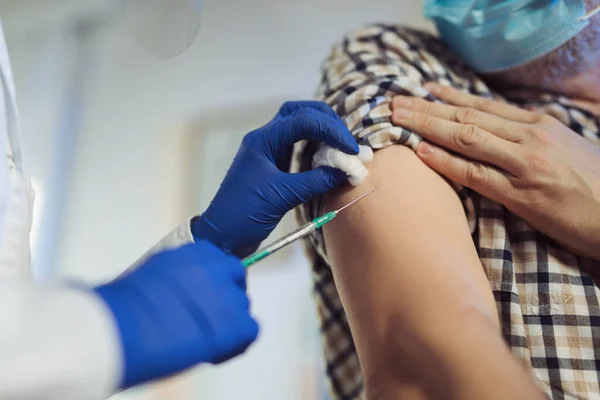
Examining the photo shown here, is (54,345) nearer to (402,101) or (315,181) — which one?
(315,181)

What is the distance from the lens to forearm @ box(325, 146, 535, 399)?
1.76ft

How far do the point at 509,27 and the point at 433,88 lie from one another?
0.45ft

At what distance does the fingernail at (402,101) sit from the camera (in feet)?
2.37

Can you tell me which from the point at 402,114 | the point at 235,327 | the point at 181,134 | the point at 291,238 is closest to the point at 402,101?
the point at 402,114

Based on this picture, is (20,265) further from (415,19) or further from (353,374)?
(415,19)

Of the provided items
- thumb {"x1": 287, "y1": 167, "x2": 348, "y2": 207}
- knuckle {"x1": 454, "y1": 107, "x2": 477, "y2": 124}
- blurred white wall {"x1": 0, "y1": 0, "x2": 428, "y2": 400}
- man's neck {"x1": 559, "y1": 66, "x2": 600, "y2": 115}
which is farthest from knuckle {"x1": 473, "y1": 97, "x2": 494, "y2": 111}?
blurred white wall {"x1": 0, "y1": 0, "x2": 428, "y2": 400}

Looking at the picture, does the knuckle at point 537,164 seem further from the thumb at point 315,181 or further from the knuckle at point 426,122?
the thumb at point 315,181

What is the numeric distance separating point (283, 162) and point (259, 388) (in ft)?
2.95

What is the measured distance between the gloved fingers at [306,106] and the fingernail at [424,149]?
116 millimetres

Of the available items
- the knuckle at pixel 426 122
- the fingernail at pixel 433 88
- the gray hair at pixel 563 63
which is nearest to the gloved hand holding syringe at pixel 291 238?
the knuckle at pixel 426 122

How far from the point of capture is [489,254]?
68 centimetres

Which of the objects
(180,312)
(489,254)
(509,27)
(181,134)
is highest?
(509,27)

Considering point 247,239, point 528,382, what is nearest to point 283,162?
point 247,239

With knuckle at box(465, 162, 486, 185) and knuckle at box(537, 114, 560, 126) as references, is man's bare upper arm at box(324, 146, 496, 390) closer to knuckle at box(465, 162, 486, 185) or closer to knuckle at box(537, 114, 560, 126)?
knuckle at box(465, 162, 486, 185)
